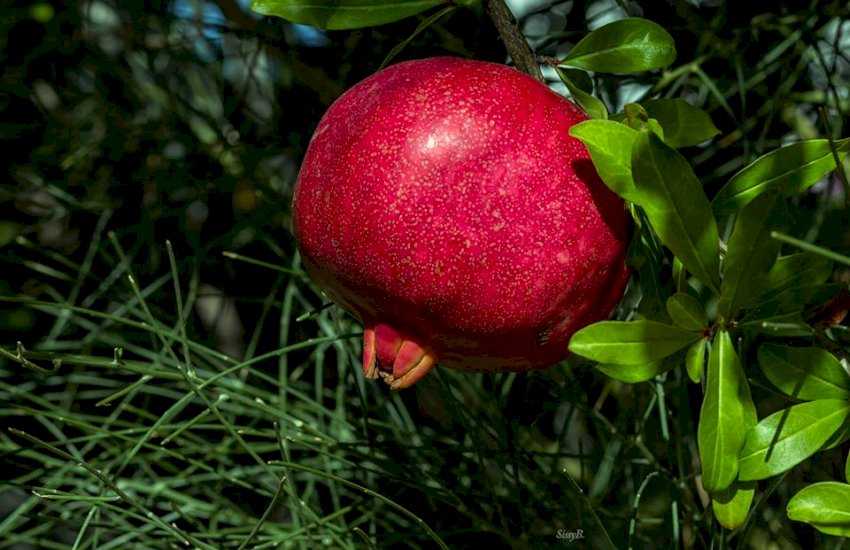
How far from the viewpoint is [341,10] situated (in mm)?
573

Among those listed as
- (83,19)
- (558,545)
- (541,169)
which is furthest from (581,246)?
(83,19)

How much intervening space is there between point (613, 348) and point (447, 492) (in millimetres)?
351

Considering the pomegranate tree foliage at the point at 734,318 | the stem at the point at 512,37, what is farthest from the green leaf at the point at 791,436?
the stem at the point at 512,37

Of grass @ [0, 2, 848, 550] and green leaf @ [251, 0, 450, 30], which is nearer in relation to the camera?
green leaf @ [251, 0, 450, 30]

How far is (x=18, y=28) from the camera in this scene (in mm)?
1218

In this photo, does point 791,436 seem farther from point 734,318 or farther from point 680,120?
point 680,120

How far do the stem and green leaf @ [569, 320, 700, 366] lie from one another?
16 centimetres

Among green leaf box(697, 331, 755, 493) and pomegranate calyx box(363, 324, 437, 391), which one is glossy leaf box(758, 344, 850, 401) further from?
pomegranate calyx box(363, 324, 437, 391)

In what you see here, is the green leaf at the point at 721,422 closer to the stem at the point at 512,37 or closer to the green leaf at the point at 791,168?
the green leaf at the point at 791,168

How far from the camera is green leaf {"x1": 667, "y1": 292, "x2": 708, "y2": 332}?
0.49 meters

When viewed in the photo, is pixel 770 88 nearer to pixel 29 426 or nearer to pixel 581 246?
pixel 581 246

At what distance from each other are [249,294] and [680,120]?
72 cm

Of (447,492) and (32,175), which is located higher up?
(32,175)

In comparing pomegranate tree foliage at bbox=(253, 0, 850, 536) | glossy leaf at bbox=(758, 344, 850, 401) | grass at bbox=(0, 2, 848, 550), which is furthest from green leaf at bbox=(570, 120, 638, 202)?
grass at bbox=(0, 2, 848, 550)
